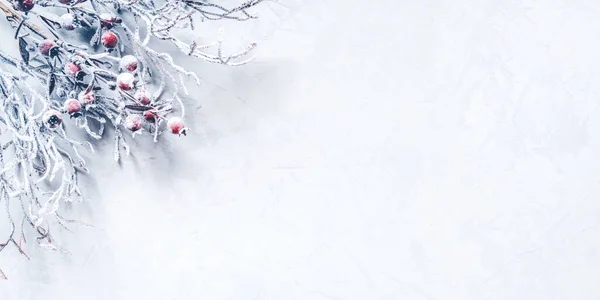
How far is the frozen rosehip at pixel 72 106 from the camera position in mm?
1051

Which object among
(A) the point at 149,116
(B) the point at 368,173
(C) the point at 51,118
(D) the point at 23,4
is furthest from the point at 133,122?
(B) the point at 368,173

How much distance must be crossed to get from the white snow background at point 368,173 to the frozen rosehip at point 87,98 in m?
0.18

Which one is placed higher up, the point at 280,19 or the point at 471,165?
the point at 280,19

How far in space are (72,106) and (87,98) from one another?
29 millimetres

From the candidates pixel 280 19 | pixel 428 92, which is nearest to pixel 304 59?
pixel 280 19

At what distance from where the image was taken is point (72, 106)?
1.05m

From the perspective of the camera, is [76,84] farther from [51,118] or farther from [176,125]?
[176,125]

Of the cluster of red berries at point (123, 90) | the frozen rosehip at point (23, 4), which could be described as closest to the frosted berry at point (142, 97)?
the cluster of red berries at point (123, 90)

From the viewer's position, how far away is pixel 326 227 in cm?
121

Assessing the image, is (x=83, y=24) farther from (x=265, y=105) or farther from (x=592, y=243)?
(x=592, y=243)

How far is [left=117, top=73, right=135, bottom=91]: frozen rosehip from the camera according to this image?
3.39ft

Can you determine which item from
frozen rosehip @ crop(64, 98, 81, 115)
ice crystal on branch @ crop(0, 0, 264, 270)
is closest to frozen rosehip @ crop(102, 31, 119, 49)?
ice crystal on branch @ crop(0, 0, 264, 270)

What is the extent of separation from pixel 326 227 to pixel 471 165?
314 mm

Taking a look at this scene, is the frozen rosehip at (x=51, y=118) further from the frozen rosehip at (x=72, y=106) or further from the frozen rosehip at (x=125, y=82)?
the frozen rosehip at (x=125, y=82)
